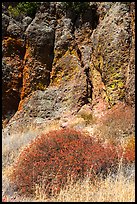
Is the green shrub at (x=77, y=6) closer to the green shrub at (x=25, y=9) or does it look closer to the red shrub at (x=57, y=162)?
the green shrub at (x=25, y=9)

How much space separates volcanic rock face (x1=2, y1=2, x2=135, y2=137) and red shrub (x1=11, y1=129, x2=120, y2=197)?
7131 millimetres

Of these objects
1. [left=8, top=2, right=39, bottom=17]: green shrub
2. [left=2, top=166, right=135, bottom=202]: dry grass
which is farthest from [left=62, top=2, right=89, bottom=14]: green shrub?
[left=2, top=166, right=135, bottom=202]: dry grass

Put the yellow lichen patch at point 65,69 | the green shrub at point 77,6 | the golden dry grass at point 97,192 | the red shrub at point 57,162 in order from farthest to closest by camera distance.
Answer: the green shrub at point 77,6 < the yellow lichen patch at point 65,69 < the red shrub at point 57,162 < the golden dry grass at point 97,192

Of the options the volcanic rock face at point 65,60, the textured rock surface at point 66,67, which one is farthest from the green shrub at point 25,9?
the volcanic rock face at point 65,60

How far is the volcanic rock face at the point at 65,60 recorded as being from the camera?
1458 cm

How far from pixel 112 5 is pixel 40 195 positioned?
42.4 ft

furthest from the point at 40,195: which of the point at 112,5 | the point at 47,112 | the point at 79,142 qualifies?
the point at 112,5

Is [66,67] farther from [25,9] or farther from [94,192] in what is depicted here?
[94,192]

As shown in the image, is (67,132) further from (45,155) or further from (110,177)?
(110,177)

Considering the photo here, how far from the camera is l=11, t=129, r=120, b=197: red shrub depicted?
6242mm

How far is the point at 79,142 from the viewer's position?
23.5 ft

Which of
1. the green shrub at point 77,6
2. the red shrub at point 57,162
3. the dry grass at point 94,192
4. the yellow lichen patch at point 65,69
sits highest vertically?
the green shrub at point 77,6

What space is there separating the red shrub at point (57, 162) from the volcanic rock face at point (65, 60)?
713cm

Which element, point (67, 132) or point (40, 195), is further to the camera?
point (67, 132)
